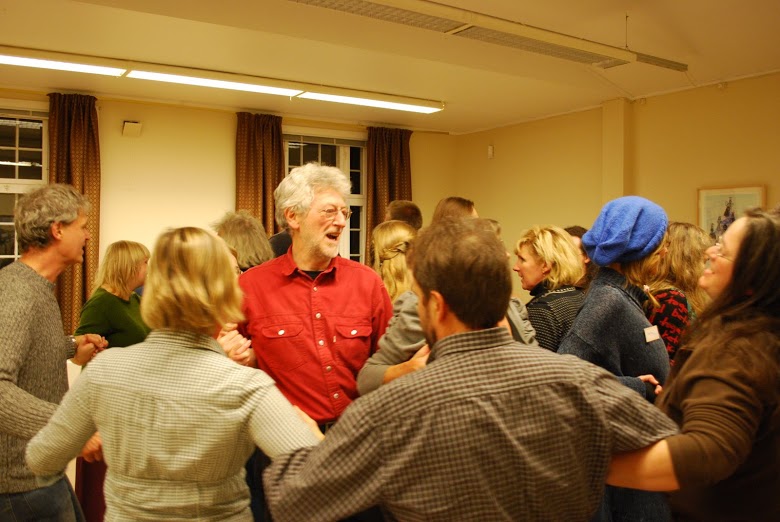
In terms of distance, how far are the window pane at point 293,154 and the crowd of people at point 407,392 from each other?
5.49 metres

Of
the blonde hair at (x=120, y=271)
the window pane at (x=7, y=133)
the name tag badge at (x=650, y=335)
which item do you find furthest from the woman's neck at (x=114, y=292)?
the window pane at (x=7, y=133)

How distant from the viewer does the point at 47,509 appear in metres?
1.86

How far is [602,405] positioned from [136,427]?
3.06 ft

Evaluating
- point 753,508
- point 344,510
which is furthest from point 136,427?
point 753,508

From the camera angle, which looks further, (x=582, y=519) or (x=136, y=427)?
(x=136, y=427)

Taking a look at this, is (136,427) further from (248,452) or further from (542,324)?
(542,324)

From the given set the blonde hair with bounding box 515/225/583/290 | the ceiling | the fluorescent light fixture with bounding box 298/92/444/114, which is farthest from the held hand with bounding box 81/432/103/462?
the fluorescent light fixture with bounding box 298/92/444/114

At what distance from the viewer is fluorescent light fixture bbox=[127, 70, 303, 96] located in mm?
5216

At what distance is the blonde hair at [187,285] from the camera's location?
1369 millimetres

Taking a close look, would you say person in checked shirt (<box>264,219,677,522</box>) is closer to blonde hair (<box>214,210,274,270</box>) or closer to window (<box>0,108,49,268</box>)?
blonde hair (<box>214,210,274,270</box>)

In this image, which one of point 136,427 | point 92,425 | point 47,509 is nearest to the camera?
point 136,427

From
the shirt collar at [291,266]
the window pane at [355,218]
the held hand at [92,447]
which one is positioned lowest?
the held hand at [92,447]

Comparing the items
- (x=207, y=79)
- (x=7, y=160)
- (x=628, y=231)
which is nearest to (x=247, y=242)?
(x=628, y=231)

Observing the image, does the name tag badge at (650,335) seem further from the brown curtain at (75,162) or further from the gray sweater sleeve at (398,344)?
the brown curtain at (75,162)
